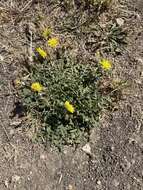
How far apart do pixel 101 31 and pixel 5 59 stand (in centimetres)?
84

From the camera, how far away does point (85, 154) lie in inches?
118

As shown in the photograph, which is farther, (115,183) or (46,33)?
(46,33)

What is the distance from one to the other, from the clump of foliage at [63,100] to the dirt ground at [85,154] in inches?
3.9

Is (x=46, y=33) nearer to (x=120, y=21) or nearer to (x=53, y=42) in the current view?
(x=53, y=42)

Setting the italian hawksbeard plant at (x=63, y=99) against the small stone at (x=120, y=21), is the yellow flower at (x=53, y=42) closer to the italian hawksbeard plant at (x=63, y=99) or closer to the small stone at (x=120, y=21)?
the italian hawksbeard plant at (x=63, y=99)

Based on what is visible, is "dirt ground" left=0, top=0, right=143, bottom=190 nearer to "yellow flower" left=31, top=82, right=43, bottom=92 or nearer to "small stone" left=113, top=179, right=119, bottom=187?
"small stone" left=113, top=179, right=119, bottom=187

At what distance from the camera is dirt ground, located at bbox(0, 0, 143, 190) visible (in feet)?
9.57

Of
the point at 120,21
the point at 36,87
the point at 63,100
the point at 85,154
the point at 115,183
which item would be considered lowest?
the point at 115,183

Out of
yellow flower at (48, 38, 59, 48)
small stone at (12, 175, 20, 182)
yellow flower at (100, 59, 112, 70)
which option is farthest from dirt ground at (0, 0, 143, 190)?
yellow flower at (48, 38, 59, 48)

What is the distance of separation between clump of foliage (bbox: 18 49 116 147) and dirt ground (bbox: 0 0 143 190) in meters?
0.10

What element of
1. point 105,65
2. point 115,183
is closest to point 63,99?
point 105,65

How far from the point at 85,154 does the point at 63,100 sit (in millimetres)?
431

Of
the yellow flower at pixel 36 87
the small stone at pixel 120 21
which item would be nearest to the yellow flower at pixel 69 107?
the yellow flower at pixel 36 87

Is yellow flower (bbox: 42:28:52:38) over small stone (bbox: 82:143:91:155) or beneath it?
over
